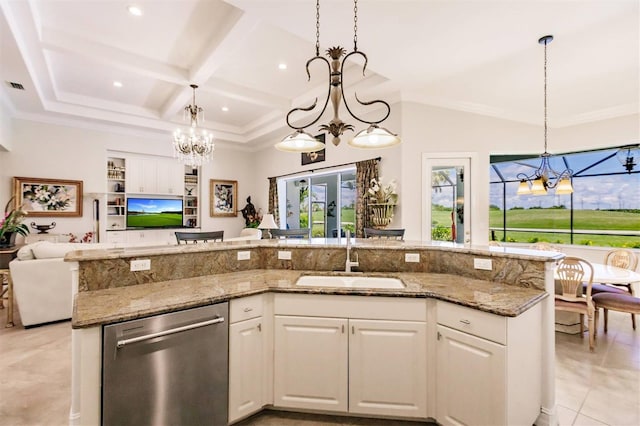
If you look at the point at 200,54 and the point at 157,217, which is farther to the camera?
the point at 157,217

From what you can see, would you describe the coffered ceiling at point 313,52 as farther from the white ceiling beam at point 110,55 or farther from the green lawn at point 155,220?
the green lawn at point 155,220

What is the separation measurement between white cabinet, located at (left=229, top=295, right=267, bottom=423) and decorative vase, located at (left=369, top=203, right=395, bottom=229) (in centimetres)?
322

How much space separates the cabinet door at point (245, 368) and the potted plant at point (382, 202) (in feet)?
10.7

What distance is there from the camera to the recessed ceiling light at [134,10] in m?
3.15

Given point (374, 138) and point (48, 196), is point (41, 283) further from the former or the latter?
point (374, 138)

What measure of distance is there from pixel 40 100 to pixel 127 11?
3.26 meters

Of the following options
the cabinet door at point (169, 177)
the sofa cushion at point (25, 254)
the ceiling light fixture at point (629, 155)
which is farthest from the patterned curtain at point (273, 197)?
the ceiling light fixture at point (629, 155)

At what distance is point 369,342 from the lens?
79.1 inches

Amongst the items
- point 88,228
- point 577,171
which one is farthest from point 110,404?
point 577,171

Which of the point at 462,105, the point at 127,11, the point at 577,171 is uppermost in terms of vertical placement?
the point at 127,11

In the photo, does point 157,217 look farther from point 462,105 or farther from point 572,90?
point 572,90

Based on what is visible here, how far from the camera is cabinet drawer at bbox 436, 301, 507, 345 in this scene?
1.68m

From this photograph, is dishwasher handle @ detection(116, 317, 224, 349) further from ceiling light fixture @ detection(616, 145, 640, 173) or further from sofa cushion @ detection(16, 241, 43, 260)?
ceiling light fixture @ detection(616, 145, 640, 173)

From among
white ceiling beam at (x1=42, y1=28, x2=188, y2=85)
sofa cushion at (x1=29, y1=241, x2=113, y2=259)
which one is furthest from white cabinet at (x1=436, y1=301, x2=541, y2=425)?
white ceiling beam at (x1=42, y1=28, x2=188, y2=85)
